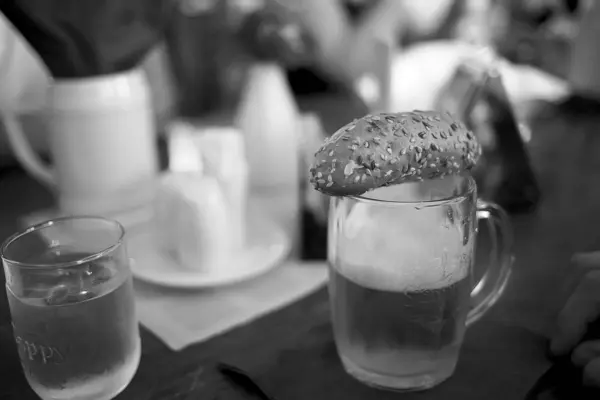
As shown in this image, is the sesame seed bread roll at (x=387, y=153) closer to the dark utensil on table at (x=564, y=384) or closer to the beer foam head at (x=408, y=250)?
the beer foam head at (x=408, y=250)

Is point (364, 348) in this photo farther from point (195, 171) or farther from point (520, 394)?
point (195, 171)

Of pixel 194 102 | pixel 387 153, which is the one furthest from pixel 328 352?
pixel 194 102

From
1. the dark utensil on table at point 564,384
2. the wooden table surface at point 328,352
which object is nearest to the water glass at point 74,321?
the wooden table surface at point 328,352

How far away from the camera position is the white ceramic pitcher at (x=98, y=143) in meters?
0.60

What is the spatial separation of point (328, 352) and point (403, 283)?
10cm

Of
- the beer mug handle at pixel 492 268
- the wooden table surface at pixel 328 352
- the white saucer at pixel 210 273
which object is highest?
the beer mug handle at pixel 492 268

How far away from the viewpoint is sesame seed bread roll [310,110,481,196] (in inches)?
13.3

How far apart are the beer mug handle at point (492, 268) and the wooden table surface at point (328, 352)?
4 cm

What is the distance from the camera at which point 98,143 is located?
0.61 meters

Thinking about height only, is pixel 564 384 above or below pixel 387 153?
below

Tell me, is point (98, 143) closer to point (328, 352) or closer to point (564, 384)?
point (328, 352)

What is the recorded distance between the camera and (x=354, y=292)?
1.26 ft

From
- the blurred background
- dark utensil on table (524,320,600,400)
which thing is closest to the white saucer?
the blurred background

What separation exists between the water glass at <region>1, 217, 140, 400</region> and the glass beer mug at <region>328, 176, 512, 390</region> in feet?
0.48
